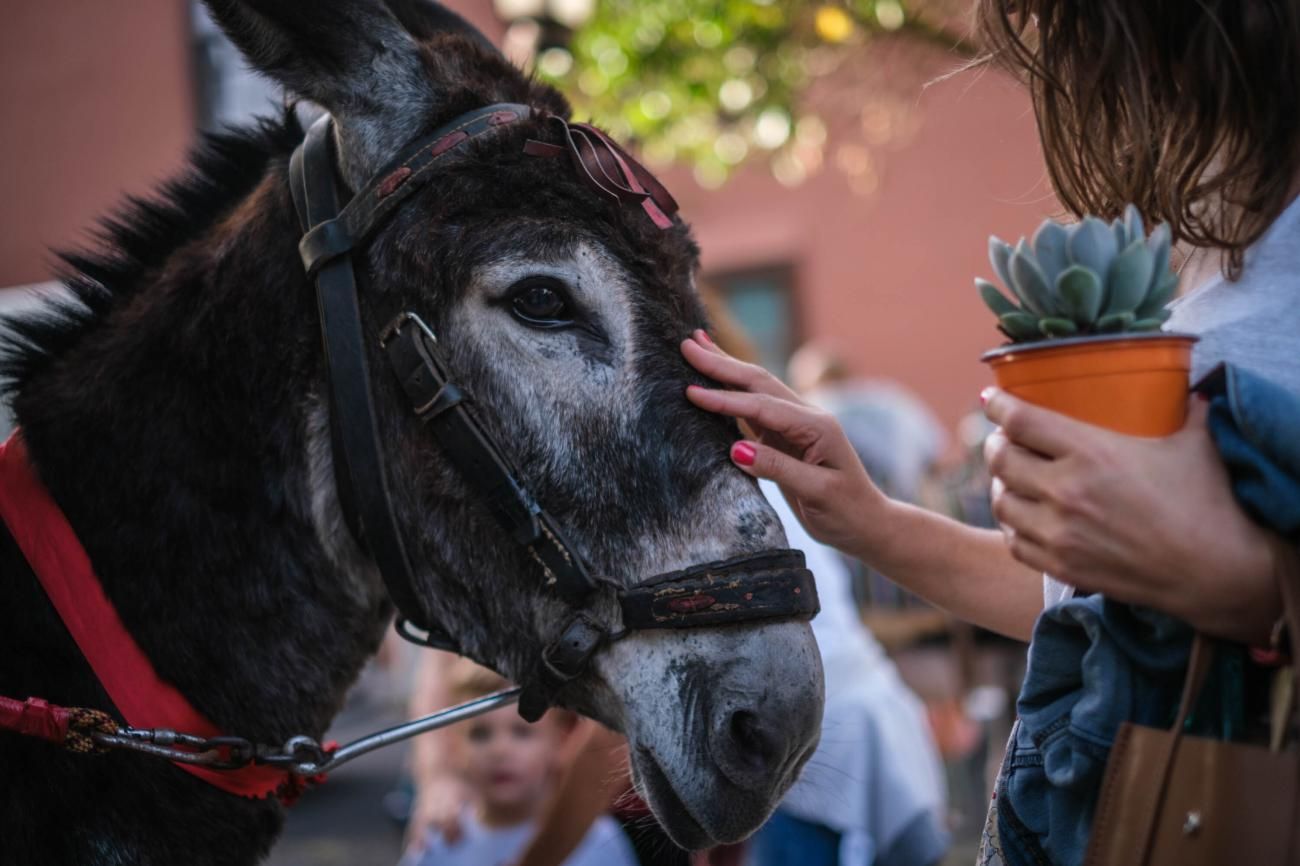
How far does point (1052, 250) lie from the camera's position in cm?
124

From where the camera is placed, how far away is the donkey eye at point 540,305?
172 cm

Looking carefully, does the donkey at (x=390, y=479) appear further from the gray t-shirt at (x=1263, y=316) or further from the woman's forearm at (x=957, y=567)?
the gray t-shirt at (x=1263, y=316)

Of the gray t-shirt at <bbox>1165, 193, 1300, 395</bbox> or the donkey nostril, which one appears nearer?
the gray t-shirt at <bbox>1165, 193, 1300, 395</bbox>

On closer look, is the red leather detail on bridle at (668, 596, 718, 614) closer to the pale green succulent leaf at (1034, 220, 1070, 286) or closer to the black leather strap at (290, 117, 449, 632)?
the black leather strap at (290, 117, 449, 632)

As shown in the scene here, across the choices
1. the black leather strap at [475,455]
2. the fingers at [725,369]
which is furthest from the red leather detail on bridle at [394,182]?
the fingers at [725,369]

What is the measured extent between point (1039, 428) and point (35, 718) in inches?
55.9

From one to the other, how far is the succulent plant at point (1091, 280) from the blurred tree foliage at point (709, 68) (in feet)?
12.7

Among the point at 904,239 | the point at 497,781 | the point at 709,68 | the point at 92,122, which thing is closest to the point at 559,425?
the point at 497,781

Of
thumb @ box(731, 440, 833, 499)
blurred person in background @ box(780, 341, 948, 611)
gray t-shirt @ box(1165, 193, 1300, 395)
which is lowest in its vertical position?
blurred person in background @ box(780, 341, 948, 611)

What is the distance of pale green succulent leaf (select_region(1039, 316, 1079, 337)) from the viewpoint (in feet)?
3.98

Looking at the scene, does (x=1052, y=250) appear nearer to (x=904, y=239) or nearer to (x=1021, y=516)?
(x=1021, y=516)

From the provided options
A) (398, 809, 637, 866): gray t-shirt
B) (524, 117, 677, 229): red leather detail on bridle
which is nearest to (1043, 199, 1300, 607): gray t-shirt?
(524, 117, 677, 229): red leather detail on bridle

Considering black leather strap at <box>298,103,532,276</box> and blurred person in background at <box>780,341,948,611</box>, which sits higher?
black leather strap at <box>298,103,532,276</box>

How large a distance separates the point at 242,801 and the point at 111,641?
13.0 inches
